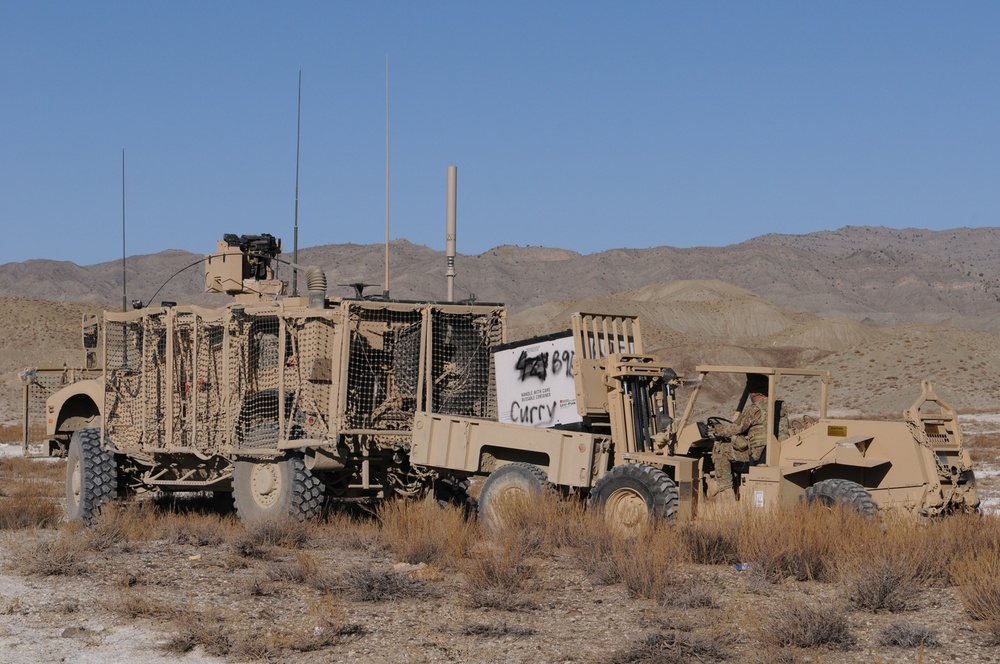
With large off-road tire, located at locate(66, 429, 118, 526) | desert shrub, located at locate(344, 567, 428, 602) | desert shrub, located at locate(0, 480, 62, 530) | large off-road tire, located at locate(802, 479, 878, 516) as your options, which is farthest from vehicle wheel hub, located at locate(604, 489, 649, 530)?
desert shrub, located at locate(0, 480, 62, 530)

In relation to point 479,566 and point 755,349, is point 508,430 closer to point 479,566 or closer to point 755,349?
point 479,566

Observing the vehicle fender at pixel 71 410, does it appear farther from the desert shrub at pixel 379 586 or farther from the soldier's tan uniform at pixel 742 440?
the soldier's tan uniform at pixel 742 440

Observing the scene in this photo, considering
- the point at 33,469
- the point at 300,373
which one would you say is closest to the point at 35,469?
the point at 33,469

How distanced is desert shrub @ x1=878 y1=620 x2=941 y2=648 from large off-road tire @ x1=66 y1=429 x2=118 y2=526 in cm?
1025

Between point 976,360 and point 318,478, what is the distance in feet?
213

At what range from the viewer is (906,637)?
8.34 m

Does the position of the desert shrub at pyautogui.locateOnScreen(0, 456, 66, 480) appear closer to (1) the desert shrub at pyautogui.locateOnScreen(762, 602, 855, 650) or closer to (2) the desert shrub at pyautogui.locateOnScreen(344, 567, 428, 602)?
(2) the desert shrub at pyautogui.locateOnScreen(344, 567, 428, 602)

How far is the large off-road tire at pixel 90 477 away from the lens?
15.7 metres

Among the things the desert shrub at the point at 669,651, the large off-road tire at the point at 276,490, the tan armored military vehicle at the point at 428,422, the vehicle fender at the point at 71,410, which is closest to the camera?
the desert shrub at the point at 669,651

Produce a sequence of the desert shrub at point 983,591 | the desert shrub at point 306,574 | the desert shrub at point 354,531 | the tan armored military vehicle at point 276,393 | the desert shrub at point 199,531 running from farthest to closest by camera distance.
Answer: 1. the tan armored military vehicle at point 276,393
2. the desert shrub at point 199,531
3. the desert shrub at point 354,531
4. the desert shrub at point 306,574
5. the desert shrub at point 983,591

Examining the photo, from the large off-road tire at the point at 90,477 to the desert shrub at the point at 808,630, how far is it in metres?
9.76

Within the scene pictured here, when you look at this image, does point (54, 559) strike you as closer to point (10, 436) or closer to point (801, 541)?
point (801, 541)

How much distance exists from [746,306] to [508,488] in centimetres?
11400

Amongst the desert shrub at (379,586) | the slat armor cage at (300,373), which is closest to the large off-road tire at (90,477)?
the slat armor cage at (300,373)
